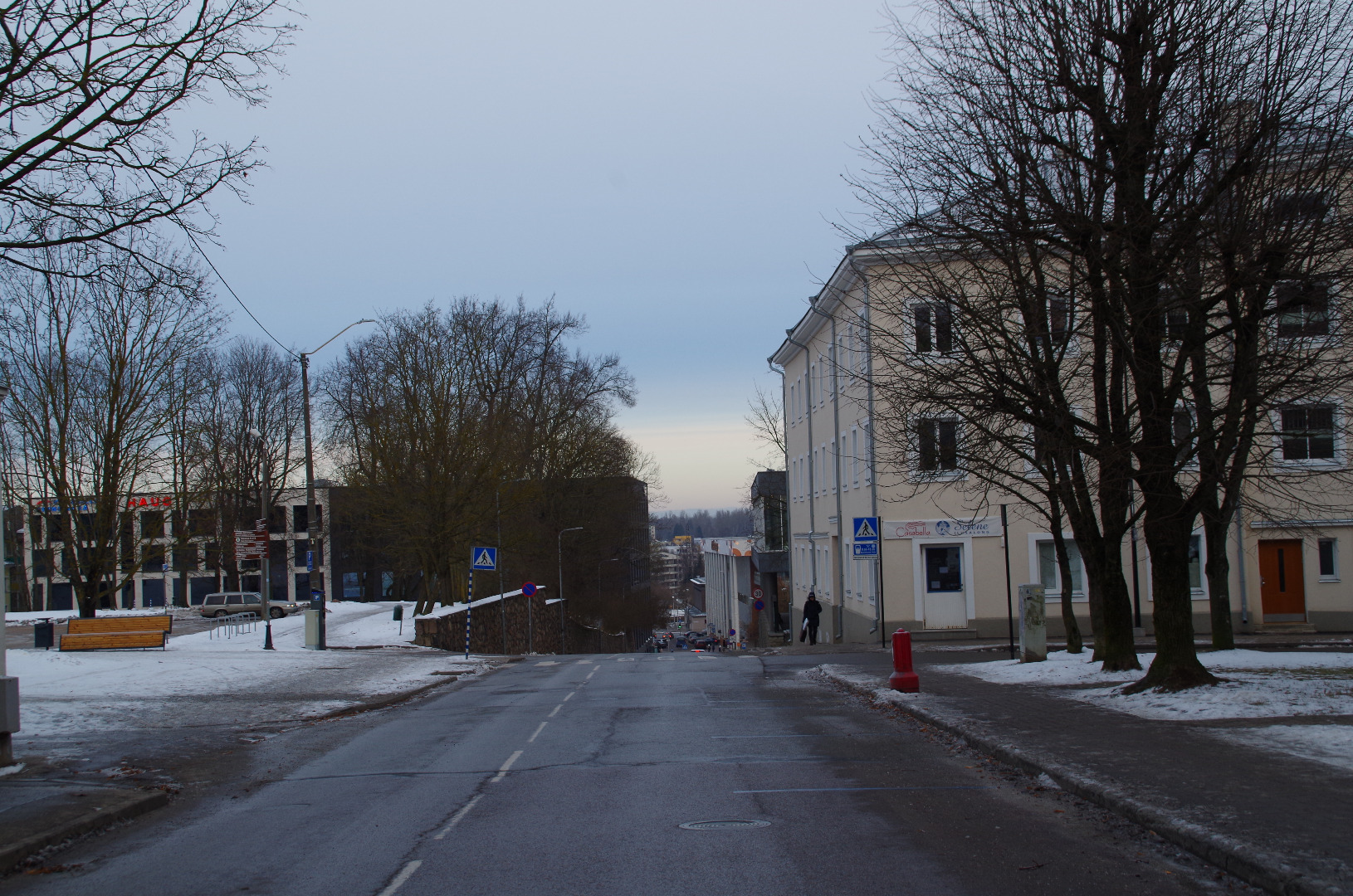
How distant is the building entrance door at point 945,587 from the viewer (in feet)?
109

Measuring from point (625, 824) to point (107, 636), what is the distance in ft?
70.2

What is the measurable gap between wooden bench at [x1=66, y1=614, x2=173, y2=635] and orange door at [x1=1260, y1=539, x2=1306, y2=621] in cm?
3065

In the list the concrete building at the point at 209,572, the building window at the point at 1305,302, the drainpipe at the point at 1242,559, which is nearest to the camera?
the building window at the point at 1305,302

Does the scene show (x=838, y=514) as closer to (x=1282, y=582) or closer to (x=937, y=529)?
(x=937, y=529)

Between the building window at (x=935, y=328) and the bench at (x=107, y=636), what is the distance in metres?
18.7

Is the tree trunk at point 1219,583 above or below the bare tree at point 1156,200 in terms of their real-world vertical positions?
below

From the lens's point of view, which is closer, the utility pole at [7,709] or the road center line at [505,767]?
the road center line at [505,767]

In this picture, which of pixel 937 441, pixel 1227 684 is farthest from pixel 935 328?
pixel 1227 684

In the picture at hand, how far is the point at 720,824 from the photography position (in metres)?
7.98

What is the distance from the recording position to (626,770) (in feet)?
34.7

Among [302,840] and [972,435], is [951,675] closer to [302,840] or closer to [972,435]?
[972,435]

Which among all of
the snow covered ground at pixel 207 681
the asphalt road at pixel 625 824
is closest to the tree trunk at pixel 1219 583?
the asphalt road at pixel 625 824

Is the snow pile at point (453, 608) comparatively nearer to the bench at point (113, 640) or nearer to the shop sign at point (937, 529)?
the bench at point (113, 640)

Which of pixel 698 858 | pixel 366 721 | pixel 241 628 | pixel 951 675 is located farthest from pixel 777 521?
pixel 698 858
